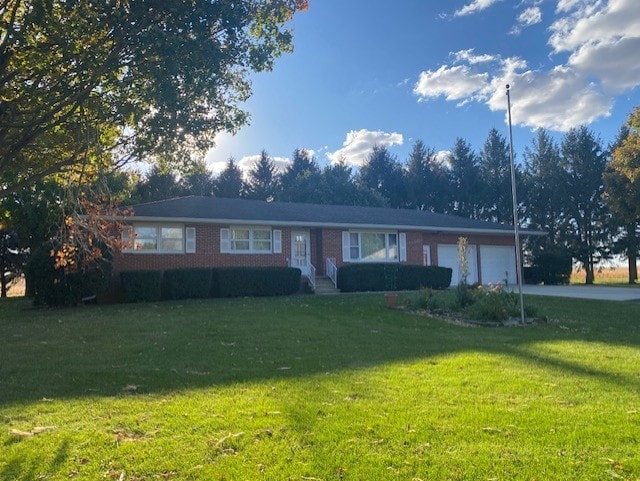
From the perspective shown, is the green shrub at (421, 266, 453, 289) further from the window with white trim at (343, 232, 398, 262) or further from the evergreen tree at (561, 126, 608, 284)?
the evergreen tree at (561, 126, 608, 284)

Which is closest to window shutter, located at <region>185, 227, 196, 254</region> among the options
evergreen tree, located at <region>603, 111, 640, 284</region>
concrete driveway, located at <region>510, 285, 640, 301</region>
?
concrete driveway, located at <region>510, 285, 640, 301</region>

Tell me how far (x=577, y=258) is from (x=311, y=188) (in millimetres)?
23421

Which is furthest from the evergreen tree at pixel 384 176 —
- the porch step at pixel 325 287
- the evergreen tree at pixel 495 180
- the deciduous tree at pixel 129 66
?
the deciduous tree at pixel 129 66

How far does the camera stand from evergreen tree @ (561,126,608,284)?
38625 mm

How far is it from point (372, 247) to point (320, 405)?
19141 millimetres

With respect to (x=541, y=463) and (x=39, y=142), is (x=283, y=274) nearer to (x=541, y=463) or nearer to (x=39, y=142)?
(x=39, y=142)

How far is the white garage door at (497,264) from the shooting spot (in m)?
26.8

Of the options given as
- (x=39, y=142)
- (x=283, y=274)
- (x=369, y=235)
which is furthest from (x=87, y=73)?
(x=369, y=235)

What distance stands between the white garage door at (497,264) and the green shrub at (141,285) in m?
16.9

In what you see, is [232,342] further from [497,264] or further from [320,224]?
[497,264]

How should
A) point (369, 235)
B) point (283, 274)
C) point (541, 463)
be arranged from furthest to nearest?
point (369, 235) → point (283, 274) → point (541, 463)

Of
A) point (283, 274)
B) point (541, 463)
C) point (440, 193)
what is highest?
point (440, 193)

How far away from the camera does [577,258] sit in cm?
3909

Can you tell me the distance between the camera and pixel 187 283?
59.8ft
